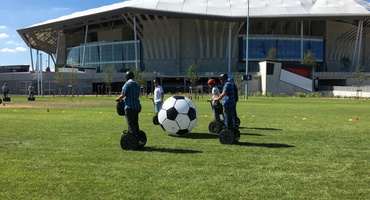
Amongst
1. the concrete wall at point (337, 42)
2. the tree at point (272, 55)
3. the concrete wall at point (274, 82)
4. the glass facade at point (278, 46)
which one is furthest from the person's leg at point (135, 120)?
the concrete wall at point (337, 42)

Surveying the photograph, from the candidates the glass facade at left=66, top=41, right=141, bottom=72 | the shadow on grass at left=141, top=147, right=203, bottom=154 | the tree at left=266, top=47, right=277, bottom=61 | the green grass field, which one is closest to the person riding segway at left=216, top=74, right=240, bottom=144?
the green grass field

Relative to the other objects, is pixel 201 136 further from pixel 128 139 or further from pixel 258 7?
pixel 258 7

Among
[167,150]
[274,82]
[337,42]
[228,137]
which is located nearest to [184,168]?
[167,150]

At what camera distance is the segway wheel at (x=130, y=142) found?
7.44m

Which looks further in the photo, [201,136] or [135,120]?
[201,136]

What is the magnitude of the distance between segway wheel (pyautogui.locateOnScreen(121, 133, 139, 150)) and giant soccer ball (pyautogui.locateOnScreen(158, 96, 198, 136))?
2.30m

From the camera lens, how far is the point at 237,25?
7775 centimetres

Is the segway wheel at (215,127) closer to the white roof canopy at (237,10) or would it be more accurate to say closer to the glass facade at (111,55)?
the white roof canopy at (237,10)

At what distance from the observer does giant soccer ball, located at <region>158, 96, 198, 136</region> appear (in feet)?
31.6

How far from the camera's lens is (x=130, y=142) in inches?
294

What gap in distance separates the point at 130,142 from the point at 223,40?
7479cm

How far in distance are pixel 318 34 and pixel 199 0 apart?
35.8 meters

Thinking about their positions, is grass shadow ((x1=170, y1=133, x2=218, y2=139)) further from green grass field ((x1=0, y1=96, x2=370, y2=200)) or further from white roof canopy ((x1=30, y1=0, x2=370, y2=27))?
white roof canopy ((x1=30, y1=0, x2=370, y2=27))

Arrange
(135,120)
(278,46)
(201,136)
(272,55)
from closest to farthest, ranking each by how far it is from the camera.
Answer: (135,120), (201,136), (272,55), (278,46)
